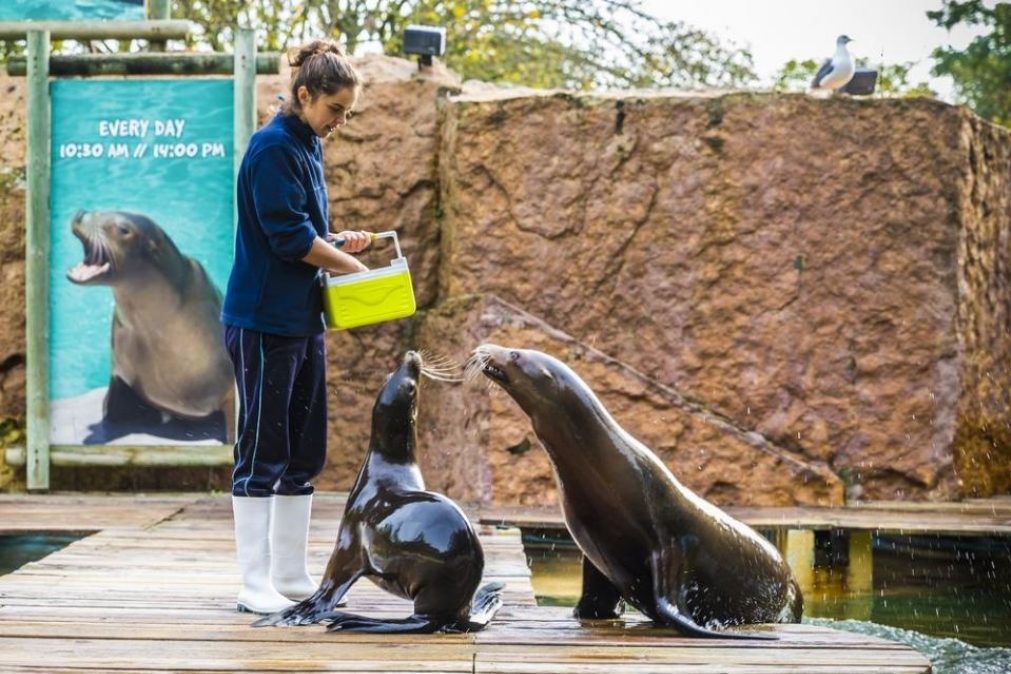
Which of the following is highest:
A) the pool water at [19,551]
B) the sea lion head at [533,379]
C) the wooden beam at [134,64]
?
the wooden beam at [134,64]

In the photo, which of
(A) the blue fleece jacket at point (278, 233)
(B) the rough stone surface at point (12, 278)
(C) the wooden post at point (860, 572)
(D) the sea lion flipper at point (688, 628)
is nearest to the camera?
(D) the sea lion flipper at point (688, 628)

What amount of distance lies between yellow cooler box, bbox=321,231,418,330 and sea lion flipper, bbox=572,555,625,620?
0.87 metres

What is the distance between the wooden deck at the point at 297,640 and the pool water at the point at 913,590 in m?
1.75

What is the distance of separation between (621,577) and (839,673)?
72 centimetres

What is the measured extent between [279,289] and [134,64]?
4.32 m

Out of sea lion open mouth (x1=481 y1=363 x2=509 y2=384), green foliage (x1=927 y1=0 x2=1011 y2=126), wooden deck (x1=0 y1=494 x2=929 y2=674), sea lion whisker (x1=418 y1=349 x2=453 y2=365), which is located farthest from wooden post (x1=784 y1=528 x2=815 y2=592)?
green foliage (x1=927 y1=0 x2=1011 y2=126)

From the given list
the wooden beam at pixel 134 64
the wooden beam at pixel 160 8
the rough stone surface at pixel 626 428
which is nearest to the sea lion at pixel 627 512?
the rough stone surface at pixel 626 428

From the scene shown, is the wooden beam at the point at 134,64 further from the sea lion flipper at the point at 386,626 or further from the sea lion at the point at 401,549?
the sea lion flipper at the point at 386,626

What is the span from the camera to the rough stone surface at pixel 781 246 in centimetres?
761

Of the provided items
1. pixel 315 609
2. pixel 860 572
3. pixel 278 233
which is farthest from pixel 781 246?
pixel 315 609

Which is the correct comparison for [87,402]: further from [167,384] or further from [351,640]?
[351,640]

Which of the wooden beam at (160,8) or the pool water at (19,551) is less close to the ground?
the wooden beam at (160,8)

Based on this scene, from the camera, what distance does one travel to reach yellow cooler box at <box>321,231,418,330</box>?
4051mm

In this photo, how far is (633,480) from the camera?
12.3 ft
